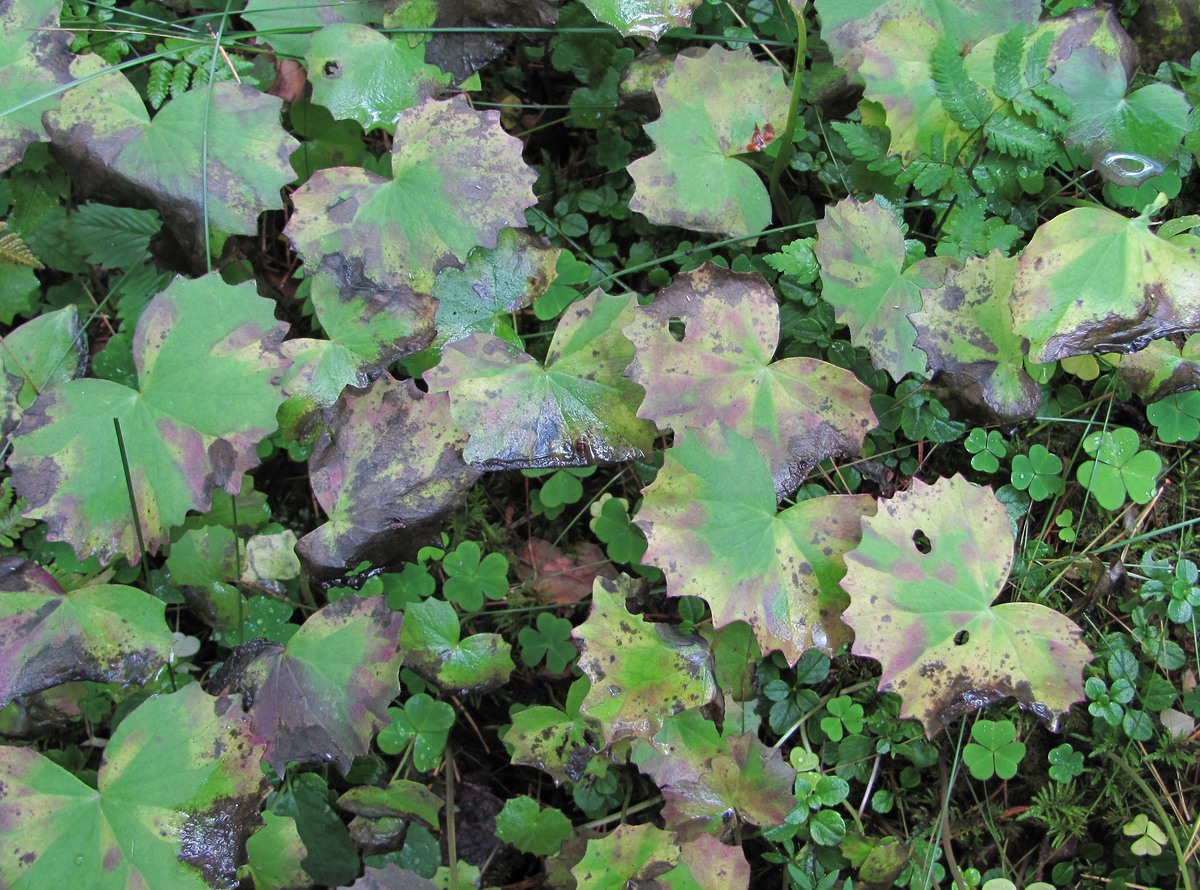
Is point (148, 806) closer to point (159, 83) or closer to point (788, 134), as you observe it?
point (159, 83)

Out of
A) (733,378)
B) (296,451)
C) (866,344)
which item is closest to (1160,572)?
(866,344)

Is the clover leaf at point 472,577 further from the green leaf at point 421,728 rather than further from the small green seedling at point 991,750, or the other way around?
the small green seedling at point 991,750

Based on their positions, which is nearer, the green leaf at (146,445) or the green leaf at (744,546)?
the green leaf at (744,546)

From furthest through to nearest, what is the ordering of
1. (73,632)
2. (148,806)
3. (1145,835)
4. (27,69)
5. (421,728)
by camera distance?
(27,69), (421,728), (73,632), (1145,835), (148,806)

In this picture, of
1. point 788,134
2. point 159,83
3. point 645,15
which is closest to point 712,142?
point 788,134

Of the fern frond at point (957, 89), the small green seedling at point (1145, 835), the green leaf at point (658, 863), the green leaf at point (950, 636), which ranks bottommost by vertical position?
the small green seedling at point (1145, 835)

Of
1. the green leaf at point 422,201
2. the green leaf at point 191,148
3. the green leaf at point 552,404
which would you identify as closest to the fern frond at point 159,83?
the green leaf at point 191,148

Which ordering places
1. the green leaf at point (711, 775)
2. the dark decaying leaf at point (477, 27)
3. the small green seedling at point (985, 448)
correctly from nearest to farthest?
the green leaf at point (711, 775), the small green seedling at point (985, 448), the dark decaying leaf at point (477, 27)
